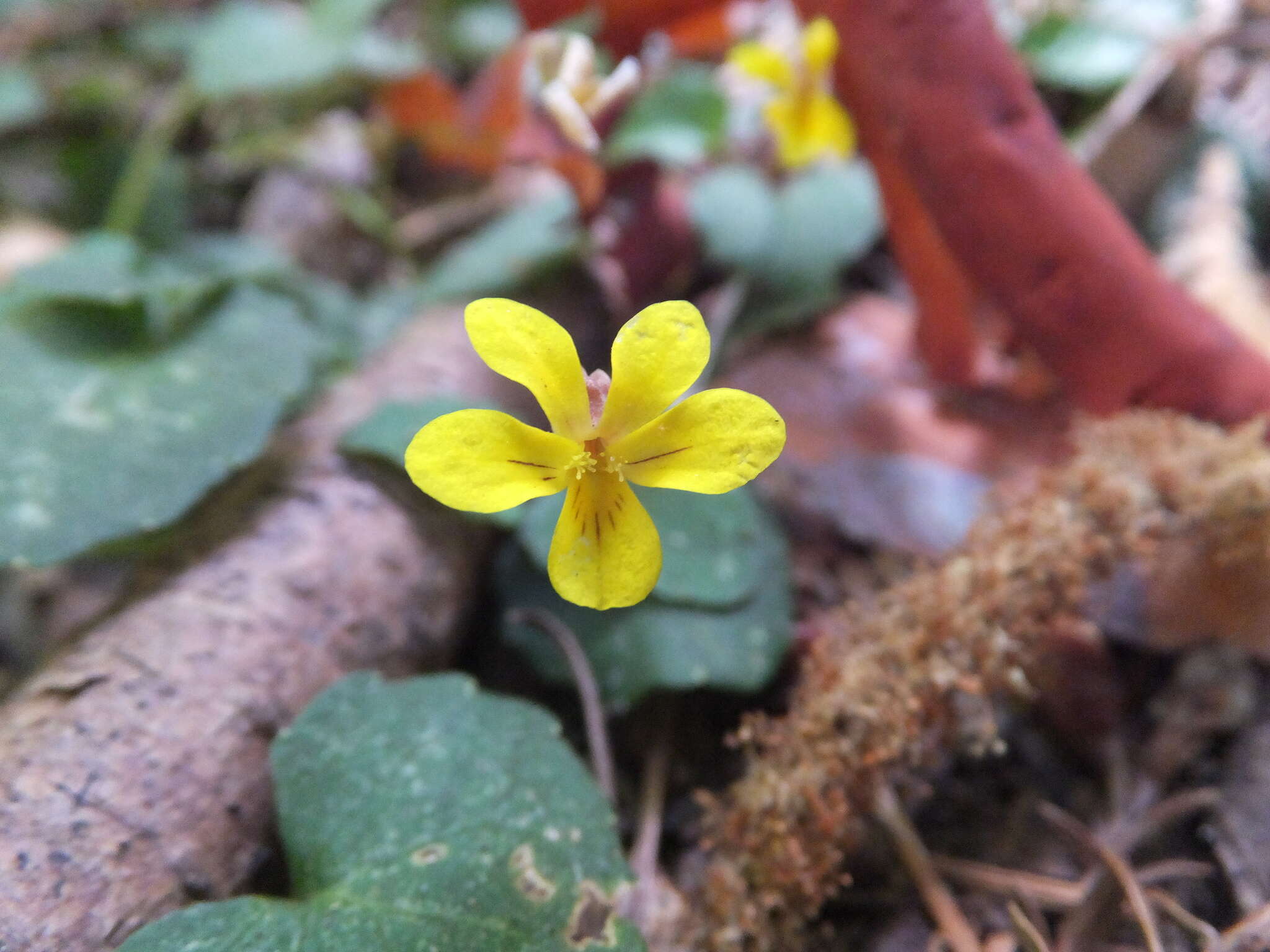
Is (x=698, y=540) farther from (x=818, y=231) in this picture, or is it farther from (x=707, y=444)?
(x=818, y=231)

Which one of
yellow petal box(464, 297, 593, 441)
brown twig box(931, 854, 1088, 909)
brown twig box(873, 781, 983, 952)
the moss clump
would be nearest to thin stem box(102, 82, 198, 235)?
yellow petal box(464, 297, 593, 441)

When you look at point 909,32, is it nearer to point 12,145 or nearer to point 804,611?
point 804,611

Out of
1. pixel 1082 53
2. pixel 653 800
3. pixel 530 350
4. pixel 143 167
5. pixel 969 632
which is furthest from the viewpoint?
pixel 143 167

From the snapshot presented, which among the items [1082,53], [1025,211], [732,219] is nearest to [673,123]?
[732,219]

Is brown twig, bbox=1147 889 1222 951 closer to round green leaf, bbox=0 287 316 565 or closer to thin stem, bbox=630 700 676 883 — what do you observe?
thin stem, bbox=630 700 676 883

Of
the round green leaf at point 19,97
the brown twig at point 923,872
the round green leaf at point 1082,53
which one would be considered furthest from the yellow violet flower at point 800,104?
the round green leaf at point 19,97
